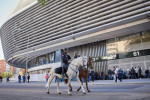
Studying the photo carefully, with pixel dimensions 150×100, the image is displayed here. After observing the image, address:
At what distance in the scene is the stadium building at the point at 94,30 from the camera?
91.8 ft

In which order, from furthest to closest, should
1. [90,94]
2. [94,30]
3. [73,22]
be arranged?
[73,22] < [94,30] < [90,94]

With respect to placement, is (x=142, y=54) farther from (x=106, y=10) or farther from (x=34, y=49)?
(x=34, y=49)

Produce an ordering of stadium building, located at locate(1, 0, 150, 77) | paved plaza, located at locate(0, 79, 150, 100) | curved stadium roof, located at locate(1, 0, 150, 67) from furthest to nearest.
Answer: stadium building, located at locate(1, 0, 150, 77) < curved stadium roof, located at locate(1, 0, 150, 67) < paved plaza, located at locate(0, 79, 150, 100)

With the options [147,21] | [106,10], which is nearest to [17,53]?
[106,10]

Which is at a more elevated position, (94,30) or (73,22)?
(73,22)

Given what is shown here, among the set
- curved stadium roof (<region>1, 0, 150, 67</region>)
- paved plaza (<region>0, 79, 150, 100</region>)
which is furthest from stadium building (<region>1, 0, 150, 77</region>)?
paved plaza (<region>0, 79, 150, 100</region>)

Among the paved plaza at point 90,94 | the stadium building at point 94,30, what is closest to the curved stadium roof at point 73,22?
the stadium building at point 94,30

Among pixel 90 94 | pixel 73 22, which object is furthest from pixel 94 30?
pixel 90 94

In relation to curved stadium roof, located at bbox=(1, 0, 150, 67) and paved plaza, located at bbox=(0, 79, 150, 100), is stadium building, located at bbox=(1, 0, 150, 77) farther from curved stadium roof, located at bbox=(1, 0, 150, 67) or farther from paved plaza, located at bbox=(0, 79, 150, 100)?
paved plaza, located at bbox=(0, 79, 150, 100)

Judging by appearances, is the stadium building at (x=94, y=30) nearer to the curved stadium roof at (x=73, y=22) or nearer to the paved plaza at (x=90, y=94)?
the curved stadium roof at (x=73, y=22)

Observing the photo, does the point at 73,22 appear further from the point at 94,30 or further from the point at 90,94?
the point at 90,94

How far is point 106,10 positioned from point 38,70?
31.6 metres

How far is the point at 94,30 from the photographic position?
3123cm

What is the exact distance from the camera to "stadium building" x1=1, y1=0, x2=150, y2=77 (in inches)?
1101
